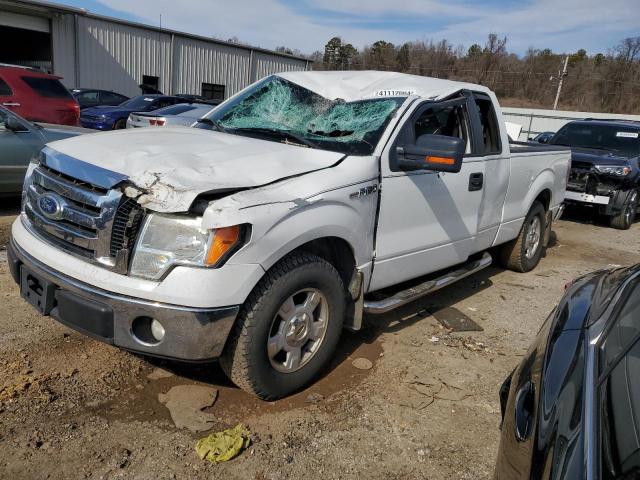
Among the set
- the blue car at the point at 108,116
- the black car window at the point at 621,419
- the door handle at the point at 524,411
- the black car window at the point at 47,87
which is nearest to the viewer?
the black car window at the point at 621,419

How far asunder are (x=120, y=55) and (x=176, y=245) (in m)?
24.5

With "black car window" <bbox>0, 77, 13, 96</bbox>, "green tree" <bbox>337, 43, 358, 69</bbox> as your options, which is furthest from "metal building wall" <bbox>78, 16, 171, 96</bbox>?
"green tree" <bbox>337, 43, 358, 69</bbox>

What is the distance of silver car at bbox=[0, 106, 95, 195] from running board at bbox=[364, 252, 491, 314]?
16.8 ft

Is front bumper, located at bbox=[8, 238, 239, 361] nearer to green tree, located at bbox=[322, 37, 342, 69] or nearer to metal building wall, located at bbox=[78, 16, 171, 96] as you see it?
metal building wall, located at bbox=[78, 16, 171, 96]

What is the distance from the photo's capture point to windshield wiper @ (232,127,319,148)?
11.6 feet

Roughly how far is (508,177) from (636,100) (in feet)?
206

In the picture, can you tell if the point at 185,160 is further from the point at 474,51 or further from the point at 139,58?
the point at 474,51

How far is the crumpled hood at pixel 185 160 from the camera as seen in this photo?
255cm

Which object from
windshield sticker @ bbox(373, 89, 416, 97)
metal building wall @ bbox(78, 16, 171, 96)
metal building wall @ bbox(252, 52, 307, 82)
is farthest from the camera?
metal building wall @ bbox(252, 52, 307, 82)

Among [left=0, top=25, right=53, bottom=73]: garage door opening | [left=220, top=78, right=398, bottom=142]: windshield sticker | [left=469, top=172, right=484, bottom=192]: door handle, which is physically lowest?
[left=469, top=172, right=484, bottom=192]: door handle

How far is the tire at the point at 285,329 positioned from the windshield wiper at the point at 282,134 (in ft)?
2.80

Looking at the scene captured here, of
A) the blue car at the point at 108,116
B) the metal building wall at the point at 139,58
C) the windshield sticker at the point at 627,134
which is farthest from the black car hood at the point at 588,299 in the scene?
the metal building wall at the point at 139,58

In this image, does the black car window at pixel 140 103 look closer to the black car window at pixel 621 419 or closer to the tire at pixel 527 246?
the tire at pixel 527 246

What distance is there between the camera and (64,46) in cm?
2216
